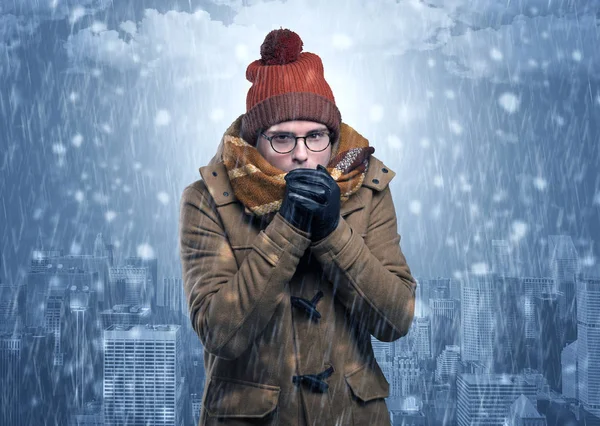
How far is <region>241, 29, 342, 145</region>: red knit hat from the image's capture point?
142cm

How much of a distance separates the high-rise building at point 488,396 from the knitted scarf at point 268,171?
432 cm

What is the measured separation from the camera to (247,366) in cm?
144

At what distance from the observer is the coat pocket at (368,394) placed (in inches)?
57.4

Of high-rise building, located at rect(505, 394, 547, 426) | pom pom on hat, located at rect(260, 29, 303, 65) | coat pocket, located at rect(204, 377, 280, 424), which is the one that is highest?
pom pom on hat, located at rect(260, 29, 303, 65)

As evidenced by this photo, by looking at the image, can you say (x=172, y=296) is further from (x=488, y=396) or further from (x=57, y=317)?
(x=488, y=396)

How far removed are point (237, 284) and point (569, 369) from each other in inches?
202

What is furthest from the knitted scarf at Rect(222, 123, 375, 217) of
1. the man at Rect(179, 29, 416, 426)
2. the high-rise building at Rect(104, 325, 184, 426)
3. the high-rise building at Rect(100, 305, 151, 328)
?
the high-rise building at Rect(100, 305, 151, 328)

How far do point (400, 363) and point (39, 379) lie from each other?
128 inches

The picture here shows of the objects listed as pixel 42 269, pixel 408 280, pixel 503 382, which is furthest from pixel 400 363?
pixel 408 280

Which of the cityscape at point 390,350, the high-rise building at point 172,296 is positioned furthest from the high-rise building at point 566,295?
the high-rise building at point 172,296

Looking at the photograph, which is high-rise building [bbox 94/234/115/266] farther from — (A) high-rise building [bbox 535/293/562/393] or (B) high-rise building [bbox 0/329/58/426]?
(A) high-rise building [bbox 535/293/562/393]

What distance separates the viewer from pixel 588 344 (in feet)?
18.2

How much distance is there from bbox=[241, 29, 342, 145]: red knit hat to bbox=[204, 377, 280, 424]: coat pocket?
518 millimetres

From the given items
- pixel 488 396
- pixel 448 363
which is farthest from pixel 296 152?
pixel 448 363
